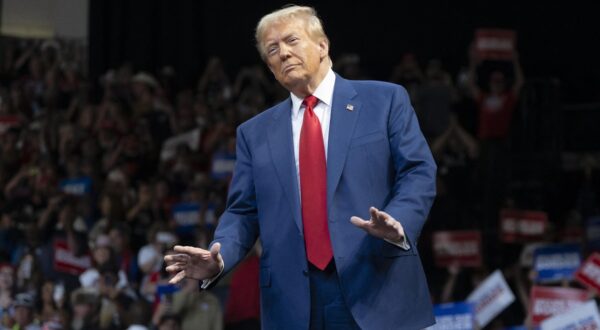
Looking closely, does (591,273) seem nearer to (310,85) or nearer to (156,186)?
(156,186)

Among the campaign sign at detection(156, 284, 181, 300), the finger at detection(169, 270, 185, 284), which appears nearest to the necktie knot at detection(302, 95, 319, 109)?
the finger at detection(169, 270, 185, 284)

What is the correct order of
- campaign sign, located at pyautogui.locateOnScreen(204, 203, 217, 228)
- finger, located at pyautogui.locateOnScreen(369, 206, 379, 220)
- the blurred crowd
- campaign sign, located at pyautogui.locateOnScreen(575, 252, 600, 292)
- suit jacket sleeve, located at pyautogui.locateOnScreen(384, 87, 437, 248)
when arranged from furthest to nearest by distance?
1. campaign sign, located at pyautogui.locateOnScreen(204, 203, 217, 228)
2. the blurred crowd
3. campaign sign, located at pyautogui.locateOnScreen(575, 252, 600, 292)
4. suit jacket sleeve, located at pyautogui.locateOnScreen(384, 87, 437, 248)
5. finger, located at pyautogui.locateOnScreen(369, 206, 379, 220)

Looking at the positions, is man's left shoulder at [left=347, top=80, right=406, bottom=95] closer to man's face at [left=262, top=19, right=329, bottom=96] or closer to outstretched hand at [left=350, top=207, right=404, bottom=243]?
man's face at [left=262, top=19, right=329, bottom=96]

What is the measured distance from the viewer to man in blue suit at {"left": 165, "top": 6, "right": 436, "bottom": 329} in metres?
3.01

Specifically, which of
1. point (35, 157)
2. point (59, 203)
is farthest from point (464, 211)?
point (35, 157)

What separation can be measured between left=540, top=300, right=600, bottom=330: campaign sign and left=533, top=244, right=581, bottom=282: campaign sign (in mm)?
798

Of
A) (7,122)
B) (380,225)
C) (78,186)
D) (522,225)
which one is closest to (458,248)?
(522,225)

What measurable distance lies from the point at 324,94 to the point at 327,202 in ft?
0.97

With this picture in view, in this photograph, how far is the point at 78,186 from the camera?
34.5 ft

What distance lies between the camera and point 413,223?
2949mm

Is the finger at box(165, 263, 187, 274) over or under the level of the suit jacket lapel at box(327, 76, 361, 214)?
under

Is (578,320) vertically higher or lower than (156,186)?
higher

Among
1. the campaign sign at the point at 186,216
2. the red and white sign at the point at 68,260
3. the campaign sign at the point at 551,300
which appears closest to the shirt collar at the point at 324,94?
the campaign sign at the point at 551,300

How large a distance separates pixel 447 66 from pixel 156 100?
110 inches
